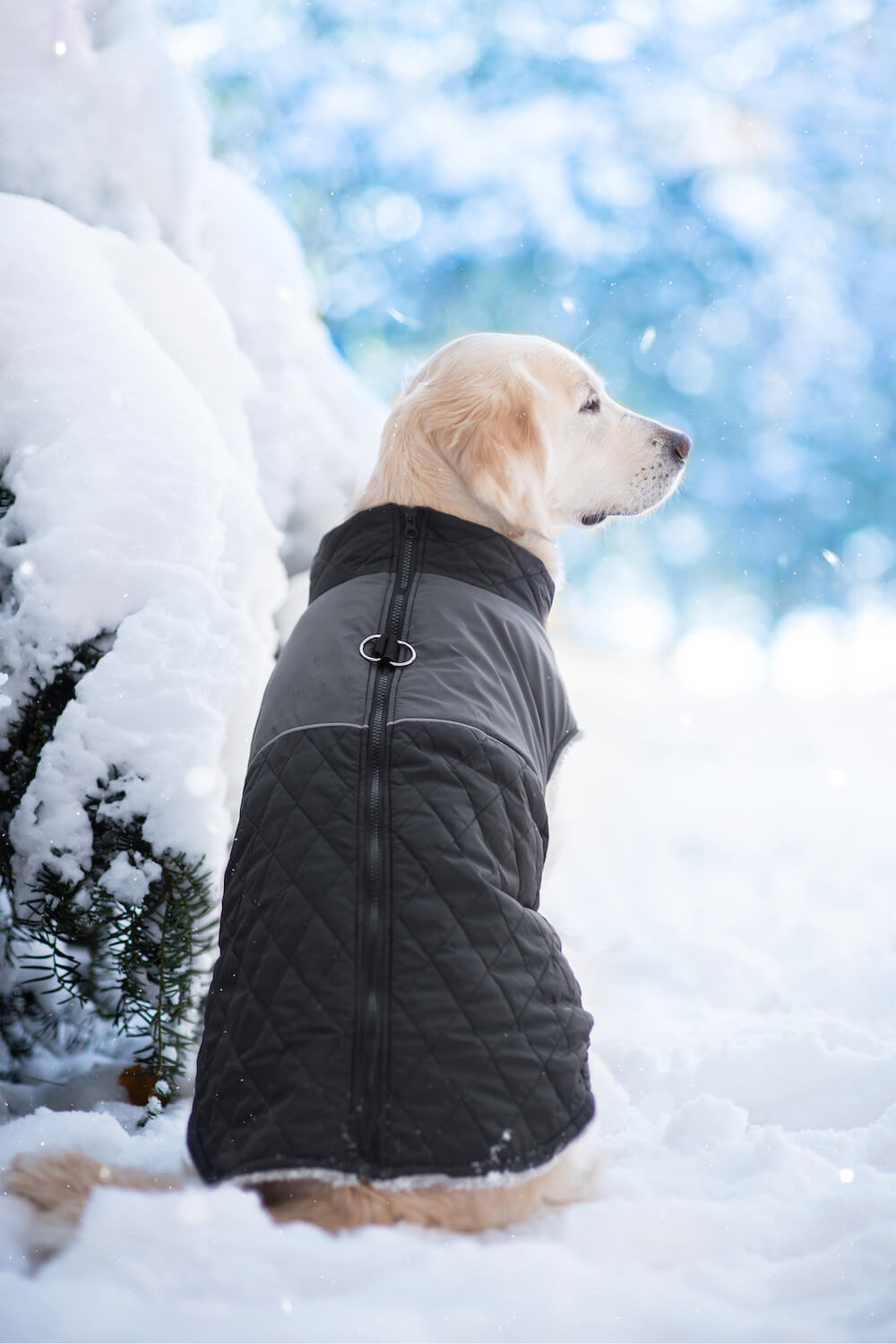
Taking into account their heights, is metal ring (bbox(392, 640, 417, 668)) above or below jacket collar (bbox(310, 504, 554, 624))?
below

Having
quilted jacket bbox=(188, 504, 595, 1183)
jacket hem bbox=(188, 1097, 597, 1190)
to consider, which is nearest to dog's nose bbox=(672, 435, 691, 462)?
quilted jacket bbox=(188, 504, 595, 1183)

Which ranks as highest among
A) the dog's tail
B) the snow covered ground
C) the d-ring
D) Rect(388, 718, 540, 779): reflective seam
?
the d-ring

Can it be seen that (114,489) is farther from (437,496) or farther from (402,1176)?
(402,1176)

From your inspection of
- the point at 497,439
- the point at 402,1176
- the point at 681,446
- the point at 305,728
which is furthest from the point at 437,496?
the point at 402,1176

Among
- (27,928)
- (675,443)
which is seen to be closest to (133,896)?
(27,928)

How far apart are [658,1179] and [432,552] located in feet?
2.86

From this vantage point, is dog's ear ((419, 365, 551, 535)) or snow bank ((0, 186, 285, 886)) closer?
snow bank ((0, 186, 285, 886))

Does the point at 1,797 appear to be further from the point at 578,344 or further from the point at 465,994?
the point at 578,344

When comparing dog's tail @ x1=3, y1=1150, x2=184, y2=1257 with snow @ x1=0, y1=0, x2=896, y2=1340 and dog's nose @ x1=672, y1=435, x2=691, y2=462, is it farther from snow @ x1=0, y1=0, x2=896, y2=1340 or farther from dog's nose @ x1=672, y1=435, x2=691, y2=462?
dog's nose @ x1=672, y1=435, x2=691, y2=462

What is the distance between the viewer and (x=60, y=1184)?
925 millimetres

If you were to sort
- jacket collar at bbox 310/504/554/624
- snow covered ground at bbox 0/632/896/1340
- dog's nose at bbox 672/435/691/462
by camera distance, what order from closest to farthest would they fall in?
snow covered ground at bbox 0/632/896/1340 < jacket collar at bbox 310/504/554/624 < dog's nose at bbox 672/435/691/462

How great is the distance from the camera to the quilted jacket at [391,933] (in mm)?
868

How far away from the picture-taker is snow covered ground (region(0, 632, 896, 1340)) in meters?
0.80

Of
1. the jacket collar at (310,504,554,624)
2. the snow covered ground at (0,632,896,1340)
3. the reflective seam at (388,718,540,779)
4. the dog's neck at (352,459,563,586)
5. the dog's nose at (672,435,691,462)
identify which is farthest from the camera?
the dog's nose at (672,435,691,462)
